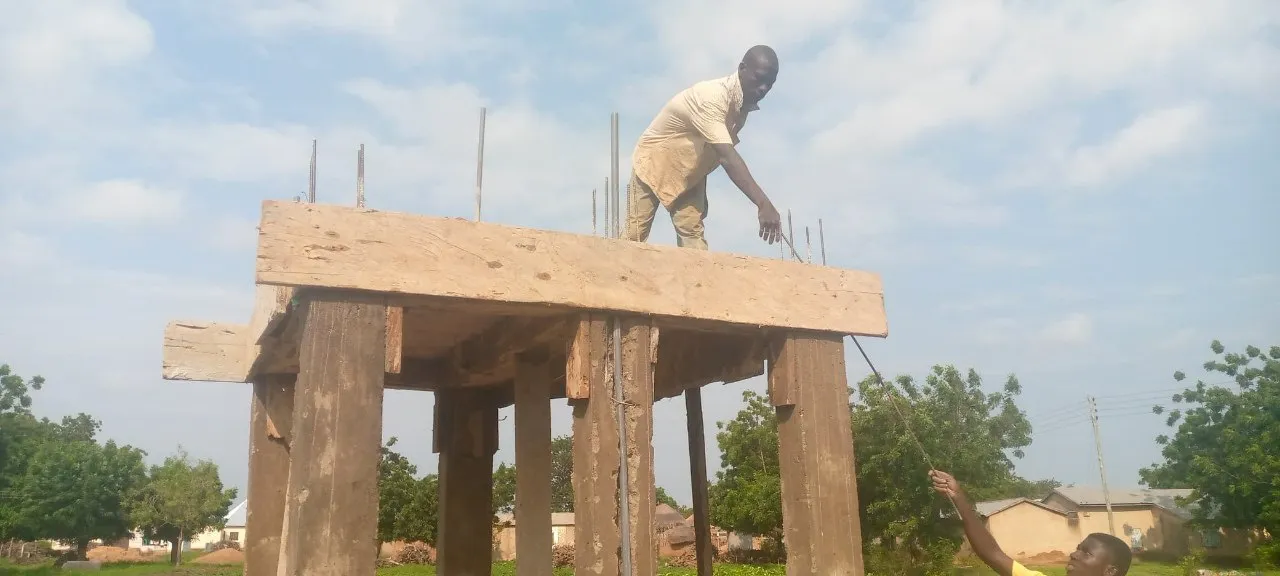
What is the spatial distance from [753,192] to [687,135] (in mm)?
919

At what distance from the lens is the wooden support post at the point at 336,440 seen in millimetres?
4883

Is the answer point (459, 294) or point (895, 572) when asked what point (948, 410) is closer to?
point (895, 572)

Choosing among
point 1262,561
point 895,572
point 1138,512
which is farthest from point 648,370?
point 1138,512

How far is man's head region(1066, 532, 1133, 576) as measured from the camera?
4.12 meters

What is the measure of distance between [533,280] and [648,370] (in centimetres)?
98

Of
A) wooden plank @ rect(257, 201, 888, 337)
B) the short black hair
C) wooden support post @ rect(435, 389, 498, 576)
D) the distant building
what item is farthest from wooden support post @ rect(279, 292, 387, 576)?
the distant building

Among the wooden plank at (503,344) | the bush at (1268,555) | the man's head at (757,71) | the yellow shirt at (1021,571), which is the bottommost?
the bush at (1268,555)

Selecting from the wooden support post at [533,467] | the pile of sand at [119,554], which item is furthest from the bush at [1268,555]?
the pile of sand at [119,554]

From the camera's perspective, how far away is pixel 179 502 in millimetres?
57406

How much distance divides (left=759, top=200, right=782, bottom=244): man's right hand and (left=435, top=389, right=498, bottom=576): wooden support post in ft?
14.9

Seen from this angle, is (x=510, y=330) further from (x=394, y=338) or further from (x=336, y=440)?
(x=336, y=440)

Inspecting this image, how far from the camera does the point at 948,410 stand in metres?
32.1

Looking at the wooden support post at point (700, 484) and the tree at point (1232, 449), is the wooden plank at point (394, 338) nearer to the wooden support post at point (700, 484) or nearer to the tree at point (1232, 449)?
the wooden support post at point (700, 484)

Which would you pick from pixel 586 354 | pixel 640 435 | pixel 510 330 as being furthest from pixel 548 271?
pixel 510 330
